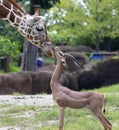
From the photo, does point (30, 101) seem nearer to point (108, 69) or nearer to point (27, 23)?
point (27, 23)

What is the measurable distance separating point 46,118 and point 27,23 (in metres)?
1.93

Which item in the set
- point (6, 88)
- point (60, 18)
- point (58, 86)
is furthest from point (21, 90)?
point (60, 18)

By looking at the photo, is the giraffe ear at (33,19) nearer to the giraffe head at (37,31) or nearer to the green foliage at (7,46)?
the giraffe head at (37,31)

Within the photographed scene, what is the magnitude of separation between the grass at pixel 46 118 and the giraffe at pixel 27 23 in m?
1.22

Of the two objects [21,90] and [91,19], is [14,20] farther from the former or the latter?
[91,19]

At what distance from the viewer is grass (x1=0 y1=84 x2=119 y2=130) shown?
7223 millimetres

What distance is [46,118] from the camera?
8133 mm

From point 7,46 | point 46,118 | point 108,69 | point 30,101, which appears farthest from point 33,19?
point 7,46

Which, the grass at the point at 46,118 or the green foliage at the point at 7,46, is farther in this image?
the green foliage at the point at 7,46

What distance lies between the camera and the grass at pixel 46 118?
722cm

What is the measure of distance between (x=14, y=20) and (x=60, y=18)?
26.3 m

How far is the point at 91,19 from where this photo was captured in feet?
101

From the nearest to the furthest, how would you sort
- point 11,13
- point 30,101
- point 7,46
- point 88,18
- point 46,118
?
point 11,13
point 46,118
point 30,101
point 7,46
point 88,18

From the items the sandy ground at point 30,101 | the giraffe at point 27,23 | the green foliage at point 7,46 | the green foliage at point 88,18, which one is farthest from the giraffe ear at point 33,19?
the green foliage at point 88,18
